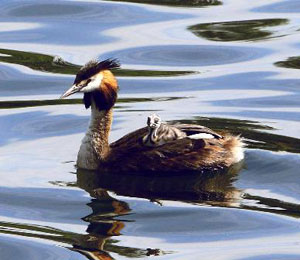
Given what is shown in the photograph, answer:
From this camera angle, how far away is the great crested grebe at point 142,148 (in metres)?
13.1

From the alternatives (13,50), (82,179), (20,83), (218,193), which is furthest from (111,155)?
(13,50)

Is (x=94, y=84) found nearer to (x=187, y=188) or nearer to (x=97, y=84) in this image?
(x=97, y=84)

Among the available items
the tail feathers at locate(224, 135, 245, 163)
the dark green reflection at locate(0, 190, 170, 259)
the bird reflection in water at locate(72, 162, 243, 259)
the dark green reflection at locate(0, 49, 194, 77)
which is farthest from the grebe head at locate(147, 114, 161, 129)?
the dark green reflection at locate(0, 49, 194, 77)

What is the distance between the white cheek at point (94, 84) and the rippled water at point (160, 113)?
762 mm

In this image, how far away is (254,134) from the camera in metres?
14.0

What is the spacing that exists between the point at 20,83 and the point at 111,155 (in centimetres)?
403

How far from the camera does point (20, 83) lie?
1697 centimetres

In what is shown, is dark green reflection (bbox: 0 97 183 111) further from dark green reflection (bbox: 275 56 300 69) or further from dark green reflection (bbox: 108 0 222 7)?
dark green reflection (bbox: 108 0 222 7)

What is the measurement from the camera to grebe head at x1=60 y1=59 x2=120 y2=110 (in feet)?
43.0

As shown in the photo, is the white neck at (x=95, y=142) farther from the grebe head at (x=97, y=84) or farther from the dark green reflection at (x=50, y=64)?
the dark green reflection at (x=50, y=64)

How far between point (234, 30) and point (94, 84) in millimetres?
6559

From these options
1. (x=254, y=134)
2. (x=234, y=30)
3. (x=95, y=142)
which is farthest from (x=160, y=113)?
(x=234, y=30)

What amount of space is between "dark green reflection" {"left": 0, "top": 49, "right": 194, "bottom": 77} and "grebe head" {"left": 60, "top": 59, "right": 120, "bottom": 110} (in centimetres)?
412

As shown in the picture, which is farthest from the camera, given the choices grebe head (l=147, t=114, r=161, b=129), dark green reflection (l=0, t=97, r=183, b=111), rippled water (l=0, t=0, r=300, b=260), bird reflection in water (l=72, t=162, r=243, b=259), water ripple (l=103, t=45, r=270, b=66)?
water ripple (l=103, t=45, r=270, b=66)
